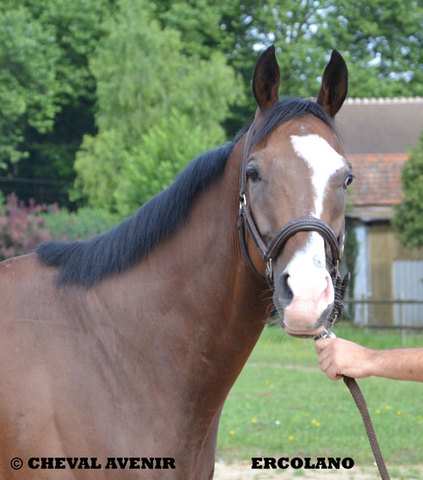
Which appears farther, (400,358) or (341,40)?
(341,40)

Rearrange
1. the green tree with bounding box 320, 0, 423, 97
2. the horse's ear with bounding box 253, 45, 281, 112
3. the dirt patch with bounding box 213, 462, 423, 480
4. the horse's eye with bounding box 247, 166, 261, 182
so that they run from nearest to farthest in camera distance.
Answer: the horse's eye with bounding box 247, 166, 261, 182 < the horse's ear with bounding box 253, 45, 281, 112 < the dirt patch with bounding box 213, 462, 423, 480 < the green tree with bounding box 320, 0, 423, 97

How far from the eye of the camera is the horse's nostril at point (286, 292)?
239 cm

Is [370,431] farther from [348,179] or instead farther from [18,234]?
[18,234]

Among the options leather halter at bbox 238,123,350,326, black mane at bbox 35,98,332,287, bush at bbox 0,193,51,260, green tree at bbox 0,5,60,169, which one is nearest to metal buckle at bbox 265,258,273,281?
leather halter at bbox 238,123,350,326

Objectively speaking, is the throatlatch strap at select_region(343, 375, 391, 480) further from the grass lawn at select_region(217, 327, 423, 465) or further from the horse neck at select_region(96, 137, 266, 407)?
the grass lawn at select_region(217, 327, 423, 465)

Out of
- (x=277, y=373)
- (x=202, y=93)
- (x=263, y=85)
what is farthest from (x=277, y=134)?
(x=202, y=93)

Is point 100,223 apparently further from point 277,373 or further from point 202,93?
point 277,373

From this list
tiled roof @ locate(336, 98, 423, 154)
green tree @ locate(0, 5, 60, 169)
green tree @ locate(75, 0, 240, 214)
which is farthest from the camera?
green tree @ locate(0, 5, 60, 169)

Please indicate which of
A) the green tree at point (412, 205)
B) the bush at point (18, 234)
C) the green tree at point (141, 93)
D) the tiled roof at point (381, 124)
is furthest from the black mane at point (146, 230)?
the tiled roof at point (381, 124)

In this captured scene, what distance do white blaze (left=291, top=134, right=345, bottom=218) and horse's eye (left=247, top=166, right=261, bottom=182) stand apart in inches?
6.6

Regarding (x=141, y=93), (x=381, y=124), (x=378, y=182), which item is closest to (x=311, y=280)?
(x=378, y=182)

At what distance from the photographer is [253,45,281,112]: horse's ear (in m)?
2.83

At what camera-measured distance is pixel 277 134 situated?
2.71 m

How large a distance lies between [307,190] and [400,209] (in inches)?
604
